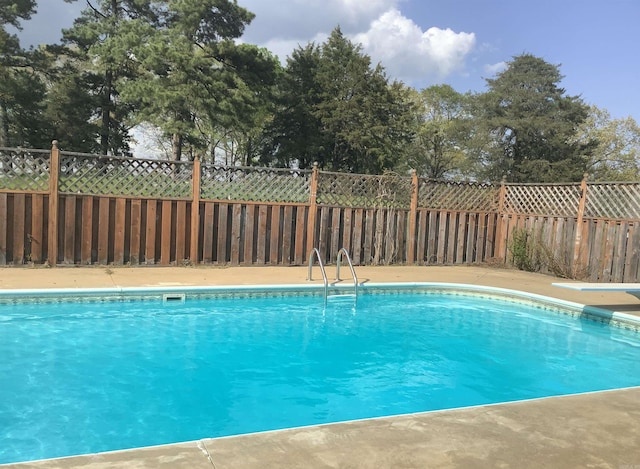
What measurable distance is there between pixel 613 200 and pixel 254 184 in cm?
648

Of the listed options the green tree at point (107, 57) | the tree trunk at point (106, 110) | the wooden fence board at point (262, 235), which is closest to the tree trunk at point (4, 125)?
the green tree at point (107, 57)

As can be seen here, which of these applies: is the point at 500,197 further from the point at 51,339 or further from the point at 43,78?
the point at 43,78

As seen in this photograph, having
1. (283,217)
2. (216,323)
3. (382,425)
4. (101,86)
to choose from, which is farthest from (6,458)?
(101,86)

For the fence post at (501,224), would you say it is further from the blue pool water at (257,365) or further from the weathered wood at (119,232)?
the weathered wood at (119,232)

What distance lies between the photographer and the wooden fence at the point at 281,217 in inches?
316

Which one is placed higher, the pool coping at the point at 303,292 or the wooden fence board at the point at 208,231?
the wooden fence board at the point at 208,231

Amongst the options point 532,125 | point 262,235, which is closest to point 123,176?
point 262,235

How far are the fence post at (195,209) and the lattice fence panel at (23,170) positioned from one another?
7.44 ft

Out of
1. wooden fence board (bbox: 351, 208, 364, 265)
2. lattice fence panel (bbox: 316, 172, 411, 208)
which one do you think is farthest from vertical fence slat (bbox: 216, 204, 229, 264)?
wooden fence board (bbox: 351, 208, 364, 265)

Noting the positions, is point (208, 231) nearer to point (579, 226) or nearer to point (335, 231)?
point (335, 231)

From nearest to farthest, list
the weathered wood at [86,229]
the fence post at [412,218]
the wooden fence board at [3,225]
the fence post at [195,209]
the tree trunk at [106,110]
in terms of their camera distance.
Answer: the wooden fence board at [3,225]
the weathered wood at [86,229]
the fence post at [195,209]
the fence post at [412,218]
the tree trunk at [106,110]

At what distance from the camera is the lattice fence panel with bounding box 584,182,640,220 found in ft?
28.5

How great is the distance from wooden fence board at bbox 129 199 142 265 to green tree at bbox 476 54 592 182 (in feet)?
74.7

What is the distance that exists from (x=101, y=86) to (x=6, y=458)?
2109 cm
